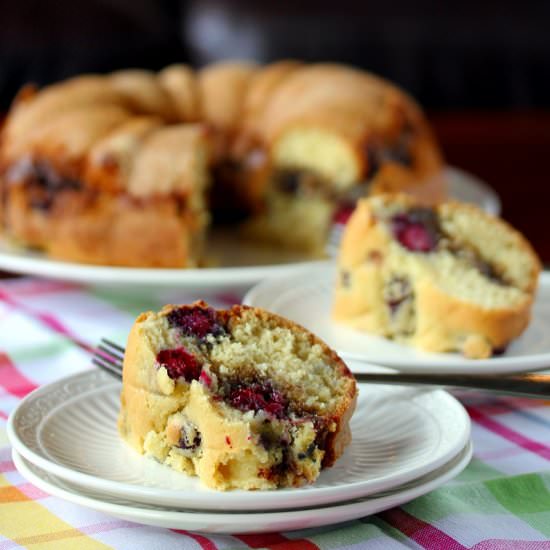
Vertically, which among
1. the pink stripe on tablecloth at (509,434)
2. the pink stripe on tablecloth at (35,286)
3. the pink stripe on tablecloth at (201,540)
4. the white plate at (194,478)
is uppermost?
the white plate at (194,478)

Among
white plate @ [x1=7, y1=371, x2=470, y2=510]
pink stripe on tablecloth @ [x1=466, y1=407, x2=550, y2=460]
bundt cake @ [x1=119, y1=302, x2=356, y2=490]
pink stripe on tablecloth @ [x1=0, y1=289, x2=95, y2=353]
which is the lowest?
pink stripe on tablecloth @ [x1=0, y1=289, x2=95, y2=353]

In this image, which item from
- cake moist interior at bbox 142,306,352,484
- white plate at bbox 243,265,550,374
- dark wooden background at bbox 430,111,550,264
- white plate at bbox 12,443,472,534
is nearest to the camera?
white plate at bbox 12,443,472,534

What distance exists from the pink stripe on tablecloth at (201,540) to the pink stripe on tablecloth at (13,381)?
0.55m

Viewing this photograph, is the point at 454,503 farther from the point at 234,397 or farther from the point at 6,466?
the point at 6,466

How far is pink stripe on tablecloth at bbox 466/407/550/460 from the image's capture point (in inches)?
57.0

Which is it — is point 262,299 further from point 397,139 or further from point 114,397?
point 397,139

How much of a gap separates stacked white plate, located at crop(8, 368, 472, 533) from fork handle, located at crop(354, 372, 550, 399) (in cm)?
2

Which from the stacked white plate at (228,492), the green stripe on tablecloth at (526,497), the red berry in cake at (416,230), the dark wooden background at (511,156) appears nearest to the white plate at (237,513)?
the stacked white plate at (228,492)

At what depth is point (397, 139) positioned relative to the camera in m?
2.81

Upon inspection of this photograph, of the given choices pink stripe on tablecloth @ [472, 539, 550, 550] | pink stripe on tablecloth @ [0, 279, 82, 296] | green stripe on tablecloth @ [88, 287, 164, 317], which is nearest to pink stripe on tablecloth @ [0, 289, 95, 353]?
pink stripe on tablecloth @ [0, 279, 82, 296]

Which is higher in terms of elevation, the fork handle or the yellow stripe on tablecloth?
the fork handle

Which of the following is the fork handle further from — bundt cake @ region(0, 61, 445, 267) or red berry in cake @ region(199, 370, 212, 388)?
bundt cake @ region(0, 61, 445, 267)

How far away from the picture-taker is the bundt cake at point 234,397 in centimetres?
117

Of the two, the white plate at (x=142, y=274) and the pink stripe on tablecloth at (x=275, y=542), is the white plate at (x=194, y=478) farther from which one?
the white plate at (x=142, y=274)
